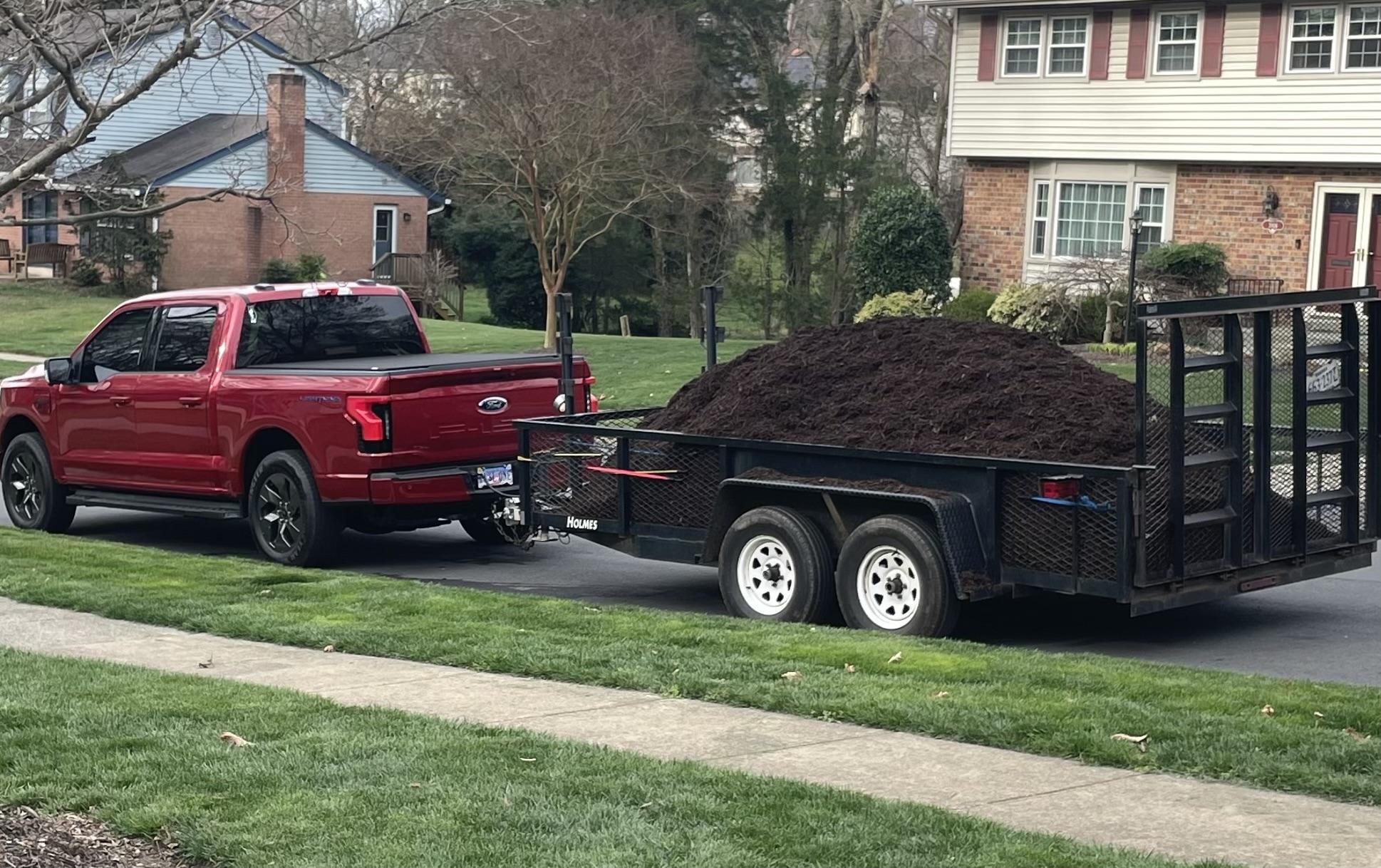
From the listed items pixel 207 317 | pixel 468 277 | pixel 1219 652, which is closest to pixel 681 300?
pixel 468 277

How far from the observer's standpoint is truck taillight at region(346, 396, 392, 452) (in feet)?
39.7

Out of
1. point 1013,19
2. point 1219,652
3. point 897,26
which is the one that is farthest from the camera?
point 897,26

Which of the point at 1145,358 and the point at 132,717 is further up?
the point at 1145,358

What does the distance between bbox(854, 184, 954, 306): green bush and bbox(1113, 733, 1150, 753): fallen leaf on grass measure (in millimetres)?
27260

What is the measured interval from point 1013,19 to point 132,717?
28876 mm

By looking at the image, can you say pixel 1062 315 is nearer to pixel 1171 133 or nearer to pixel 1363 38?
pixel 1171 133

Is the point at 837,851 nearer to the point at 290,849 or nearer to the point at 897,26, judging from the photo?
the point at 290,849

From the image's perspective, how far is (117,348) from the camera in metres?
14.1

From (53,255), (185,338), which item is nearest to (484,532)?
(185,338)

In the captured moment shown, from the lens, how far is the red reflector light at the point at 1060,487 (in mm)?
9102

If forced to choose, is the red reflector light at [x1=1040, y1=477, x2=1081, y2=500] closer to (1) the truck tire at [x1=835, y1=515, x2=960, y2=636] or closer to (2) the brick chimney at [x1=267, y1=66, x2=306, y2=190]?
(1) the truck tire at [x1=835, y1=515, x2=960, y2=636]

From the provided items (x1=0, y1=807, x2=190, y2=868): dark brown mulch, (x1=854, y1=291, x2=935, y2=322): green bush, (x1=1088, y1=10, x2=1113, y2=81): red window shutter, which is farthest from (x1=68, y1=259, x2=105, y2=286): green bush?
(x1=0, y1=807, x2=190, y2=868): dark brown mulch

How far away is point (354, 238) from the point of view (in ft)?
172

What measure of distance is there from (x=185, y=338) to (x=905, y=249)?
73.1 ft
